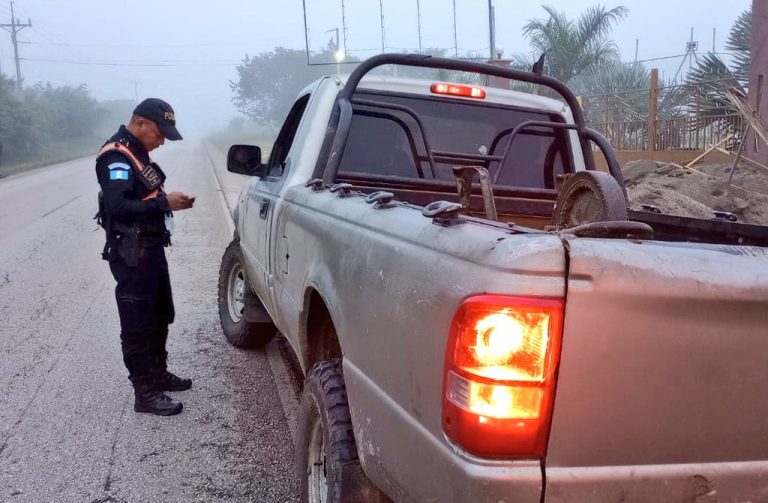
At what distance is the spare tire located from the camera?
2.22 metres

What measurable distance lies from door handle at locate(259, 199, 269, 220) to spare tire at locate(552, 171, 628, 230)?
1.71 meters

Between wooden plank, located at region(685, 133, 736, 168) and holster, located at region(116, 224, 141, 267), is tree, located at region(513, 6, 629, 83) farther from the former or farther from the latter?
holster, located at region(116, 224, 141, 267)

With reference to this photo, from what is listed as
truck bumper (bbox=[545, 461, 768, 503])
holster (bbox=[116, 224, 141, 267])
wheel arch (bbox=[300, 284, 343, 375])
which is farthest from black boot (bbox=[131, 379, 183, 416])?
truck bumper (bbox=[545, 461, 768, 503])

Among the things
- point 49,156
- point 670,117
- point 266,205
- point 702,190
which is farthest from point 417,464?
point 49,156

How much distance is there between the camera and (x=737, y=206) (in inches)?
375

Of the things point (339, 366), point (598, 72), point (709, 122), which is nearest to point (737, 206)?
point (709, 122)

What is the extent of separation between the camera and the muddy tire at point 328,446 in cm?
215

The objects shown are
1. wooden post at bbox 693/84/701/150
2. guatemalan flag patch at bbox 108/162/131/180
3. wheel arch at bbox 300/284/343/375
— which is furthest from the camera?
wooden post at bbox 693/84/701/150

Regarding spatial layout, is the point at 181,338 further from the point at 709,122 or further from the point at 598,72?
the point at 598,72

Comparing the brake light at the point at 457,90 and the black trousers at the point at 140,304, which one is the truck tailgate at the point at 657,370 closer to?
the brake light at the point at 457,90

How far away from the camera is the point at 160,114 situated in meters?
3.81

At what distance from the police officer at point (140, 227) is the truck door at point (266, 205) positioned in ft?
1.45

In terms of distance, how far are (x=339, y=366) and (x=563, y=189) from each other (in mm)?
1095

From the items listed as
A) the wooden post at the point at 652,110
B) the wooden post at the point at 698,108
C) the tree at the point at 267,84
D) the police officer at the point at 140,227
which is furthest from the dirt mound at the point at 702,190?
the tree at the point at 267,84
